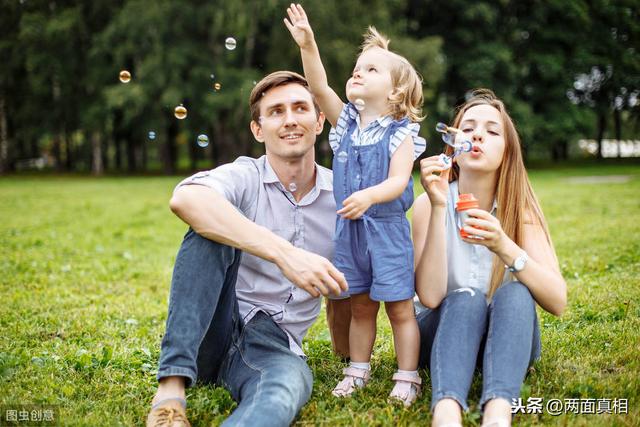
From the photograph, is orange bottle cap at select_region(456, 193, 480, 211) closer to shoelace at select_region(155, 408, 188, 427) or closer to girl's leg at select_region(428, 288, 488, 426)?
girl's leg at select_region(428, 288, 488, 426)

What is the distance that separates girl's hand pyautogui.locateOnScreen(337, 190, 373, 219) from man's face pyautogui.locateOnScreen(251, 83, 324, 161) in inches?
19.6

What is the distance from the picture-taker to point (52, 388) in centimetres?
306

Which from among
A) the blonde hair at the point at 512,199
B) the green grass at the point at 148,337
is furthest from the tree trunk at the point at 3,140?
the blonde hair at the point at 512,199

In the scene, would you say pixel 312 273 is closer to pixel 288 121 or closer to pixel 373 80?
pixel 288 121

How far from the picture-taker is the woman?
2551mm

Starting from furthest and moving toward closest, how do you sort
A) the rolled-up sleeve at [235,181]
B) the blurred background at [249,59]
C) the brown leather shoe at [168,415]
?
the blurred background at [249,59] → the rolled-up sleeve at [235,181] → the brown leather shoe at [168,415]

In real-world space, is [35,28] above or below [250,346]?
above

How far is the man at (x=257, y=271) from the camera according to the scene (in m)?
2.57

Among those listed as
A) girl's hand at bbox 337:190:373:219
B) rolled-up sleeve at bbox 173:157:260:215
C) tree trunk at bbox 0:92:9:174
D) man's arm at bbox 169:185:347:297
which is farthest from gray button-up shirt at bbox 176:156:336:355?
tree trunk at bbox 0:92:9:174

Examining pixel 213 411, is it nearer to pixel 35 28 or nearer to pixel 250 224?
pixel 250 224

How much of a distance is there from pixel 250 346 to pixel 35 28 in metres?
26.8

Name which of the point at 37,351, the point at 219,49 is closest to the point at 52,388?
the point at 37,351

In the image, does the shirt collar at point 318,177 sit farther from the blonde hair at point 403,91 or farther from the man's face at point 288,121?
the blonde hair at point 403,91

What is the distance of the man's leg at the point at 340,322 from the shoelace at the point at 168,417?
3.47 feet
